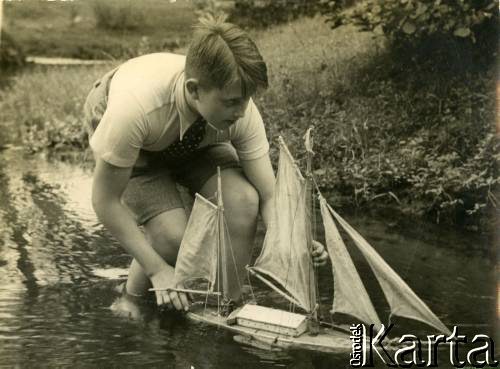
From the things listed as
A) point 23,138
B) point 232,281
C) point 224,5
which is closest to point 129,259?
point 232,281

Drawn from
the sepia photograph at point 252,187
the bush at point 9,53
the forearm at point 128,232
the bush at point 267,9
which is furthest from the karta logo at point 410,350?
the bush at point 9,53

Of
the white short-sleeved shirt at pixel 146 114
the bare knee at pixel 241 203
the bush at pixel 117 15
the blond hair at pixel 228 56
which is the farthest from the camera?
the bush at pixel 117 15

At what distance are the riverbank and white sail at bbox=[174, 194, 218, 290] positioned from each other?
1.79 ft

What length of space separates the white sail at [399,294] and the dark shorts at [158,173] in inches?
14.4

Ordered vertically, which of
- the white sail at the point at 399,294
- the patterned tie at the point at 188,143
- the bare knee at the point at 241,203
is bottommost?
the white sail at the point at 399,294

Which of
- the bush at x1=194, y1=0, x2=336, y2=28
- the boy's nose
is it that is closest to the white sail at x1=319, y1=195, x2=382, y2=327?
the boy's nose

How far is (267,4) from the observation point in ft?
6.21

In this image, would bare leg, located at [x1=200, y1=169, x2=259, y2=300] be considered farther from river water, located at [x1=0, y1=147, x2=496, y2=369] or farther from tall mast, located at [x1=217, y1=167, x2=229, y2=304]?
river water, located at [x1=0, y1=147, x2=496, y2=369]

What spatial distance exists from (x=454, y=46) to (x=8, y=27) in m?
1.03

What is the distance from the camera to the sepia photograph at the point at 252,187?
1.45m

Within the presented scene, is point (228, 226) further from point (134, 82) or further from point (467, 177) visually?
point (467, 177)

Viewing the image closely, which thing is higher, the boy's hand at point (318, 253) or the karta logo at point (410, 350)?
the boy's hand at point (318, 253)

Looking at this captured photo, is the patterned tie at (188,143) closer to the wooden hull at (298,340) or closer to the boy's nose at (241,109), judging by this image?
the boy's nose at (241,109)

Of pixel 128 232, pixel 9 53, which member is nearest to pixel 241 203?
pixel 128 232
